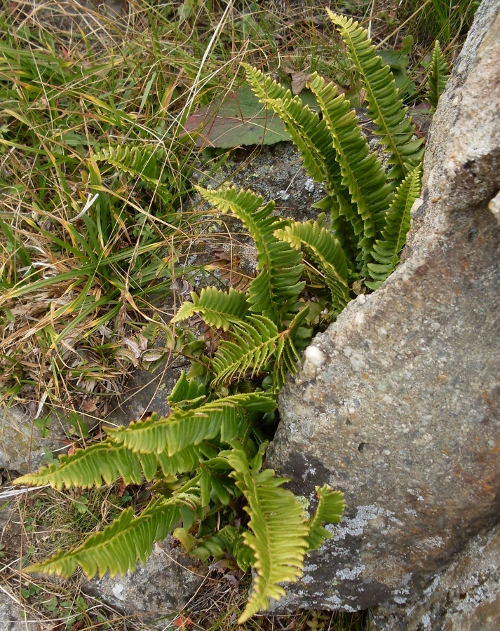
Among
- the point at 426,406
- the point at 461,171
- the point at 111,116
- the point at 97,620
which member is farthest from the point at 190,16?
the point at 97,620

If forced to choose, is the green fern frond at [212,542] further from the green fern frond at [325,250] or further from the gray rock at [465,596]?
the green fern frond at [325,250]

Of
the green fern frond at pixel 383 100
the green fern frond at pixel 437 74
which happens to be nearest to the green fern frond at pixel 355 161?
the green fern frond at pixel 383 100

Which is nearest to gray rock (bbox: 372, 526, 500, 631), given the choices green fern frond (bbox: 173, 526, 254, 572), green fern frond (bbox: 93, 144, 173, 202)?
green fern frond (bbox: 173, 526, 254, 572)

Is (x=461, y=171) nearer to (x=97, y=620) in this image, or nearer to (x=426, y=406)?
(x=426, y=406)

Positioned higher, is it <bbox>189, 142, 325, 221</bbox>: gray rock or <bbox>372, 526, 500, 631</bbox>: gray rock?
<bbox>189, 142, 325, 221</bbox>: gray rock

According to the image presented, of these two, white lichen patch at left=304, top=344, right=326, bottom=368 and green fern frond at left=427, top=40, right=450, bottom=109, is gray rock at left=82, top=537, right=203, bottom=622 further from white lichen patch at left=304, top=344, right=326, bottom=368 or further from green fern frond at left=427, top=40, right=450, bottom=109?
green fern frond at left=427, top=40, right=450, bottom=109

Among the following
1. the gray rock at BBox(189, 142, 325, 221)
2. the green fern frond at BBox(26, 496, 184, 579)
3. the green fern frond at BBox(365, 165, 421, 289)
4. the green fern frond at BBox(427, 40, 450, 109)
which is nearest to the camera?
the green fern frond at BBox(26, 496, 184, 579)
